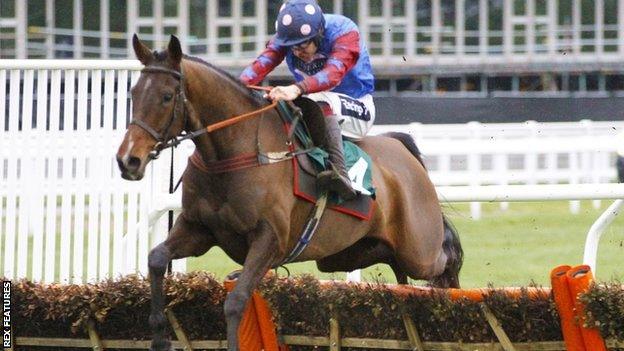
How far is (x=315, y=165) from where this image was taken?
570cm

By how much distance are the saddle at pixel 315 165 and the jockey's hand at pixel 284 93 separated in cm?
8

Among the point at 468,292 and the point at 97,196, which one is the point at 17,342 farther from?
the point at 468,292

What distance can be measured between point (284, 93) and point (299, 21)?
0.32 m

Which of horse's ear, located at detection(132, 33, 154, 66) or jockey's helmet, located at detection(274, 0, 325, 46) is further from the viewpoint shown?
jockey's helmet, located at detection(274, 0, 325, 46)

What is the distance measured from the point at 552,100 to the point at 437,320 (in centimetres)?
1249

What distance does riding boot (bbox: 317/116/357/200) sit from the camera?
5660 millimetres

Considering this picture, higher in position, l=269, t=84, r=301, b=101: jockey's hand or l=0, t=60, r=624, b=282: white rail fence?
l=269, t=84, r=301, b=101: jockey's hand

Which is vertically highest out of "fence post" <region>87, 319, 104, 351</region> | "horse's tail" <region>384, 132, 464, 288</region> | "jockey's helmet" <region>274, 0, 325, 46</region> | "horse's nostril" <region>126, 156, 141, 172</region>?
"jockey's helmet" <region>274, 0, 325, 46</region>

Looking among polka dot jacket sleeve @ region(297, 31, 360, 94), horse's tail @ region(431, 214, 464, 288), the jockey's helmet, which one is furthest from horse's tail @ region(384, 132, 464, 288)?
the jockey's helmet

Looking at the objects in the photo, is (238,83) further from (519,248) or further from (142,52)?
(519,248)

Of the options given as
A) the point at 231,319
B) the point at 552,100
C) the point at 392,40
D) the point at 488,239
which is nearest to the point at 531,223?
the point at 488,239

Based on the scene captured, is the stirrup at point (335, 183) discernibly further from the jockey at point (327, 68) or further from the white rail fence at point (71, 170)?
the white rail fence at point (71, 170)

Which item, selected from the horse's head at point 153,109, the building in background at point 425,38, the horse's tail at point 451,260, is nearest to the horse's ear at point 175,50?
the horse's head at point 153,109

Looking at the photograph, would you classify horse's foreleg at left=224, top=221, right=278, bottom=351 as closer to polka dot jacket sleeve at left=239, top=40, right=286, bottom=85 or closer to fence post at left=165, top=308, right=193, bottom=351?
fence post at left=165, top=308, right=193, bottom=351
